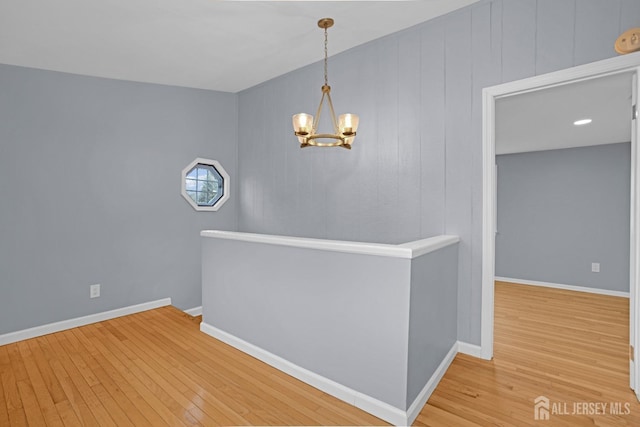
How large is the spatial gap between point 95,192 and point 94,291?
1.01 m

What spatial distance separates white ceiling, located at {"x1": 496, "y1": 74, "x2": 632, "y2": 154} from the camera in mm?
2765

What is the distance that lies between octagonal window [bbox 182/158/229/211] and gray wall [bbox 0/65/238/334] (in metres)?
0.10

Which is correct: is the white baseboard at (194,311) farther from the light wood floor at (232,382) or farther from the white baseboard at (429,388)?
the white baseboard at (429,388)

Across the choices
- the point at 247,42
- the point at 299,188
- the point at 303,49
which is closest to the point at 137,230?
the point at 299,188

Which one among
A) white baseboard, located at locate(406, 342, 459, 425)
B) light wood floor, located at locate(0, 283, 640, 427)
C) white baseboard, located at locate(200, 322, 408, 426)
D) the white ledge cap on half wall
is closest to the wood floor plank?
light wood floor, located at locate(0, 283, 640, 427)

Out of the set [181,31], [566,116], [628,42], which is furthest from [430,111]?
[181,31]

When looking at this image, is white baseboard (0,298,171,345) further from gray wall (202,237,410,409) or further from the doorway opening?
the doorway opening

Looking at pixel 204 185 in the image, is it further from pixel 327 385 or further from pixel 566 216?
pixel 566 216

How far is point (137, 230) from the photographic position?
3553 millimetres

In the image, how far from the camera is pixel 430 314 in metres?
1.90

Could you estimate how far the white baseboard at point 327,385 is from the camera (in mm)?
1658

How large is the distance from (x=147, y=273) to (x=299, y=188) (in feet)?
6.43

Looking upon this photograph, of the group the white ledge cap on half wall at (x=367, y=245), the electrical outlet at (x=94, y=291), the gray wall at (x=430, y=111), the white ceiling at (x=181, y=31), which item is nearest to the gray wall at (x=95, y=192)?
the electrical outlet at (x=94, y=291)

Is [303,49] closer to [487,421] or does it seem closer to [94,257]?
[94,257]
